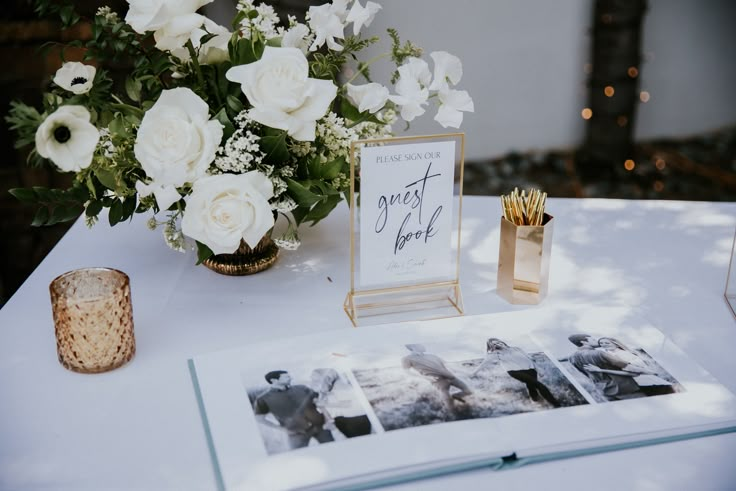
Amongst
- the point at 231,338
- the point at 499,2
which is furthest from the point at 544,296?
the point at 499,2

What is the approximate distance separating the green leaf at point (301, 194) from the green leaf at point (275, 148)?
32 millimetres

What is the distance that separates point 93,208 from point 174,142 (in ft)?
0.72

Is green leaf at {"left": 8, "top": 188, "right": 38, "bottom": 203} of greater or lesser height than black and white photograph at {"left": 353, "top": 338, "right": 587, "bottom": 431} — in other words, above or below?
above

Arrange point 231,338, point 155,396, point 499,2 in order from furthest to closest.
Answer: point 499,2, point 231,338, point 155,396

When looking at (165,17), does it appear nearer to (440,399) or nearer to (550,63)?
(440,399)

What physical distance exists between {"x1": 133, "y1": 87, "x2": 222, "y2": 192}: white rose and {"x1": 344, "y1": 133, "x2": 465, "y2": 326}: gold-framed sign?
196 millimetres

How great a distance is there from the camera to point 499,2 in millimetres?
3494

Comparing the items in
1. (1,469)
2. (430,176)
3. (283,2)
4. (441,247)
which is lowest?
(1,469)

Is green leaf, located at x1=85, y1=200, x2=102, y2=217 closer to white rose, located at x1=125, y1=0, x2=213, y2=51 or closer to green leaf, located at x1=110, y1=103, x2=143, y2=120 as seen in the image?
green leaf, located at x1=110, y1=103, x2=143, y2=120

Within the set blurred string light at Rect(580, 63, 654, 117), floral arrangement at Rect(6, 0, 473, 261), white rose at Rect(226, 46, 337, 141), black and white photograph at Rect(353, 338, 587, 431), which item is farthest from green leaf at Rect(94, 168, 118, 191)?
blurred string light at Rect(580, 63, 654, 117)

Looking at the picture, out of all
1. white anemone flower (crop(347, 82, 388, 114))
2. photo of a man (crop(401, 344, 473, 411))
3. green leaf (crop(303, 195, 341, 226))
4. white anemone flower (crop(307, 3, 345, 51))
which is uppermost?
white anemone flower (crop(307, 3, 345, 51))

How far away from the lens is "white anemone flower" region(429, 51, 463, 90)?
114 cm

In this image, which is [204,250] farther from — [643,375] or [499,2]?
[499,2]

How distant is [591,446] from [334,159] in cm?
55
